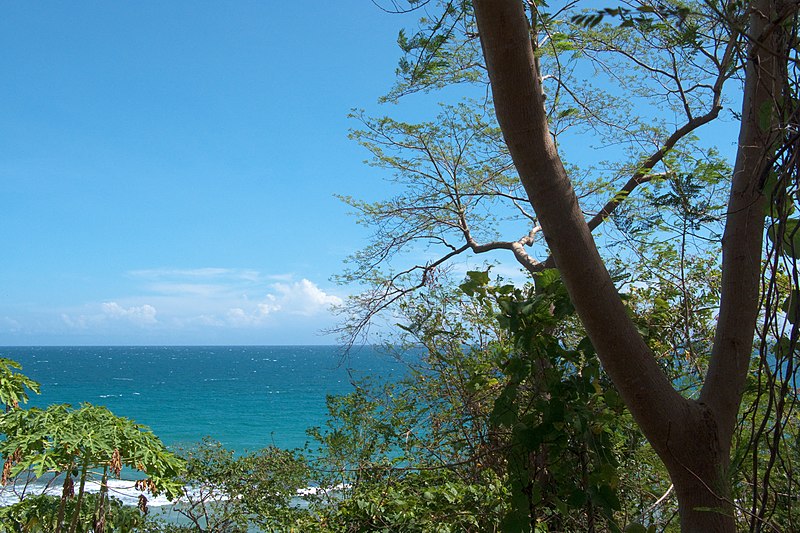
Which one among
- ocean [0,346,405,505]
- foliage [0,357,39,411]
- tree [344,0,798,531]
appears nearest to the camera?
tree [344,0,798,531]

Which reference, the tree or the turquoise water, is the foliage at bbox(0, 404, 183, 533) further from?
the turquoise water

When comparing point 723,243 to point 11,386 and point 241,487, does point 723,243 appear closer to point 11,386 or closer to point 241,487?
point 11,386

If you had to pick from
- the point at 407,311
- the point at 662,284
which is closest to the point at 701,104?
the point at 662,284

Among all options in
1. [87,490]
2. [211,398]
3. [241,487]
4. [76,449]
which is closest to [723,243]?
[76,449]

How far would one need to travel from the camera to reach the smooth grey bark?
3.51 ft

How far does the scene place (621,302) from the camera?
47.3 inches

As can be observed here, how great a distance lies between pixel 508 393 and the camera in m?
1.56

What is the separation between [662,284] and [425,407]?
110 centimetres

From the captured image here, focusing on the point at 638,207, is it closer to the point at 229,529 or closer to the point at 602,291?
the point at 602,291

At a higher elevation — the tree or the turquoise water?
the tree

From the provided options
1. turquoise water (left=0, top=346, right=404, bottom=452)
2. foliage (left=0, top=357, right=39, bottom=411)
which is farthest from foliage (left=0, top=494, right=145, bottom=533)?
turquoise water (left=0, top=346, right=404, bottom=452)

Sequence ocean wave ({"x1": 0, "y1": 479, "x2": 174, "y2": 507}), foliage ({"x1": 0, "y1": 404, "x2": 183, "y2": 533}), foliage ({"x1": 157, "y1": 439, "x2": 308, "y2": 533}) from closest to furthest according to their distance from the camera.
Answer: foliage ({"x1": 0, "y1": 404, "x2": 183, "y2": 533})
ocean wave ({"x1": 0, "y1": 479, "x2": 174, "y2": 507})
foliage ({"x1": 157, "y1": 439, "x2": 308, "y2": 533})

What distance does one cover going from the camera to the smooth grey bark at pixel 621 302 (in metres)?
1.07

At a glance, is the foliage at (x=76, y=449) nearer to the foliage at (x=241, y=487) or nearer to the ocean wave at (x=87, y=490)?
the ocean wave at (x=87, y=490)
